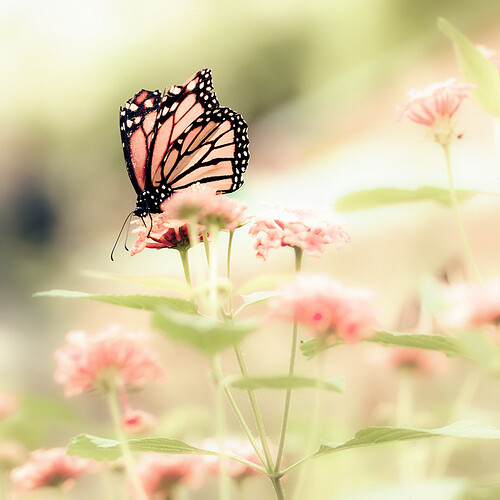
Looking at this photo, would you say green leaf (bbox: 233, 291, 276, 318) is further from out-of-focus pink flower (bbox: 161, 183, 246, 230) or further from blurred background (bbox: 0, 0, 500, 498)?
blurred background (bbox: 0, 0, 500, 498)

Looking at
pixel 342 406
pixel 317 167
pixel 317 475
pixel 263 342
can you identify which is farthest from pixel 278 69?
pixel 317 475

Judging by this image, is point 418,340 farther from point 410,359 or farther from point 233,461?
point 410,359

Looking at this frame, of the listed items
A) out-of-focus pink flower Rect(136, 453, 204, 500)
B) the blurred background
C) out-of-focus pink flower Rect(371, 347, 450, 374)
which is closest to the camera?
out-of-focus pink flower Rect(136, 453, 204, 500)

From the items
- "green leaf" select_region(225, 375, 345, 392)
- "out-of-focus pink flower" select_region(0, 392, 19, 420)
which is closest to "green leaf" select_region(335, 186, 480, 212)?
"green leaf" select_region(225, 375, 345, 392)

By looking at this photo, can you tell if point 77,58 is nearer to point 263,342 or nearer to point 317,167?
point 317,167

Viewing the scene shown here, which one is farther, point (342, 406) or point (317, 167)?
point (317, 167)

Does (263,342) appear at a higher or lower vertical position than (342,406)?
higher
